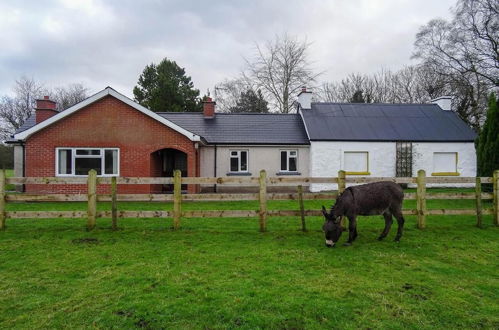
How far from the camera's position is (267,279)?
17.0 ft

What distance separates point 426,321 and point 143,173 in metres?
14.4

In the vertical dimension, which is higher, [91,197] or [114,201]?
[91,197]

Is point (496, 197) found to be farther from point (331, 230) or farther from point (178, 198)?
point (178, 198)

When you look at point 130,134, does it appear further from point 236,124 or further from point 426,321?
point 426,321

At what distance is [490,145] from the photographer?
14.7 m

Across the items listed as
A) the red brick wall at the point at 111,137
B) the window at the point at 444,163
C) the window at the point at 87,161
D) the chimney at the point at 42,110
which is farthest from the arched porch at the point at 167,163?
the window at the point at 444,163

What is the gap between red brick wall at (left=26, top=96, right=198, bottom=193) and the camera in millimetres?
15898

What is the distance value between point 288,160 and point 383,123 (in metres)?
7.13

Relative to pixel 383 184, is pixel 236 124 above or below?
above

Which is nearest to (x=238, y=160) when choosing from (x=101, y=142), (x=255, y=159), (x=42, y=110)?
(x=255, y=159)

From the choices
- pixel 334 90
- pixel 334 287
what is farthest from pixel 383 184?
pixel 334 90

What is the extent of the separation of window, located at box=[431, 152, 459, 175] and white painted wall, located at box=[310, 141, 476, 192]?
25cm

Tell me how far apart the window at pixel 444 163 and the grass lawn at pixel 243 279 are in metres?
13.4

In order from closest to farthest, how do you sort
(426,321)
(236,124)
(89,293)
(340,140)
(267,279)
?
(426,321) → (89,293) → (267,279) → (340,140) → (236,124)
